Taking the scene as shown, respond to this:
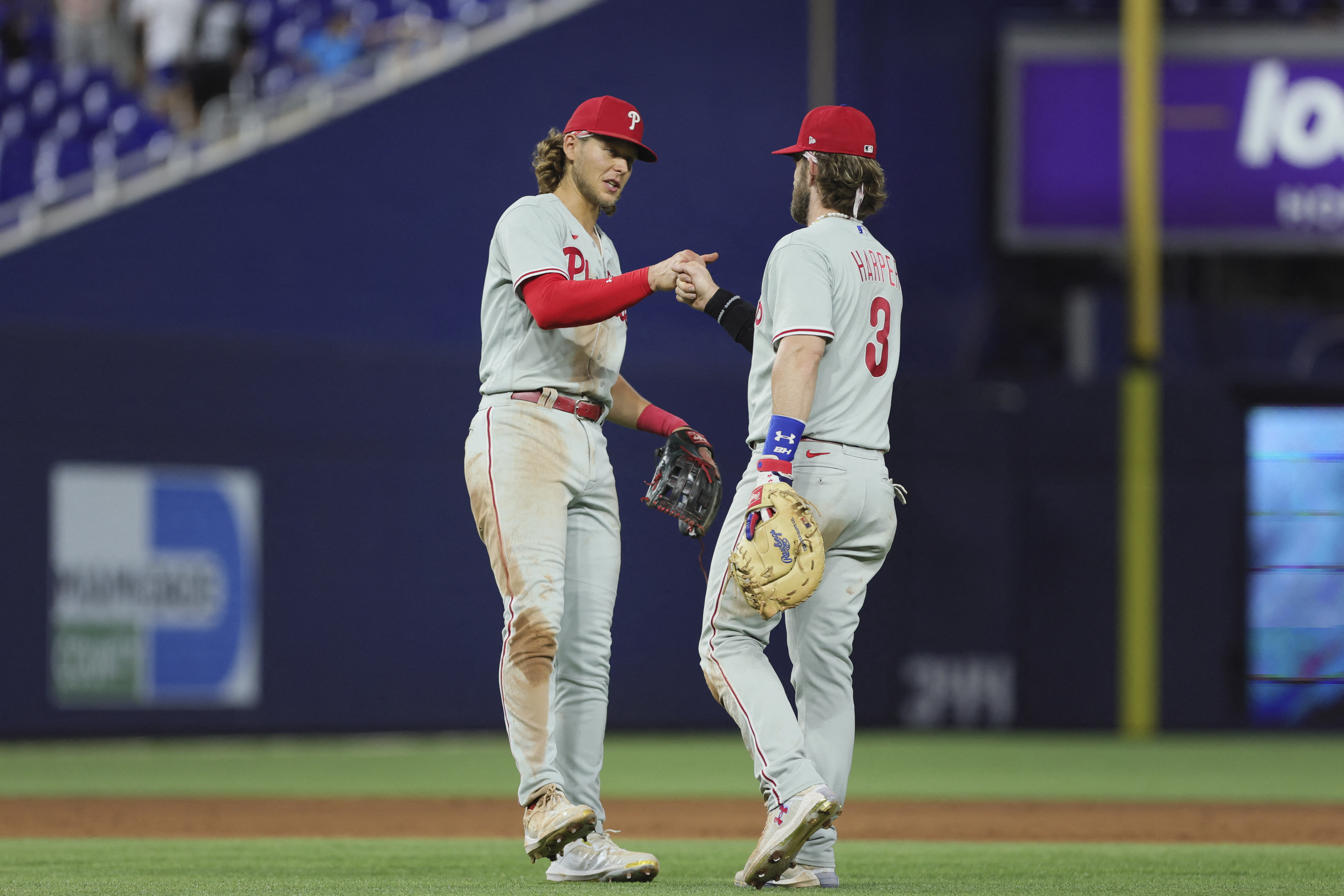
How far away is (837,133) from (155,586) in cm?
711

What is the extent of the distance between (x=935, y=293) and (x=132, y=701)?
611 centimetres

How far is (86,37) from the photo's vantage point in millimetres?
13898

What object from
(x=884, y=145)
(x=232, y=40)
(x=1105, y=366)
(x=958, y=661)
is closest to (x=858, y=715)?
(x=958, y=661)

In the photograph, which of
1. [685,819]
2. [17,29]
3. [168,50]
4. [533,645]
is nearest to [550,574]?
[533,645]

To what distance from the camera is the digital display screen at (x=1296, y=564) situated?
466 inches

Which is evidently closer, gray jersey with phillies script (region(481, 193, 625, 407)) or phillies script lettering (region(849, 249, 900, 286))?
phillies script lettering (region(849, 249, 900, 286))

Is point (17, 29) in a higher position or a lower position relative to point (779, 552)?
higher

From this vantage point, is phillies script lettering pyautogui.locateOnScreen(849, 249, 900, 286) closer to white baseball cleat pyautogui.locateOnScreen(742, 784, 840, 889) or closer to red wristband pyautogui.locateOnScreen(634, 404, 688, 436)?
red wristband pyautogui.locateOnScreen(634, 404, 688, 436)

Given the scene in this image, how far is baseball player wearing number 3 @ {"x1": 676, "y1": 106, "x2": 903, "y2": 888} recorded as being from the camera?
4453 millimetres

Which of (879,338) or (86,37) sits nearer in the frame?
(879,338)

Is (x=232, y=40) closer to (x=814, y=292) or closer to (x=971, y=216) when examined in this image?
(x=971, y=216)

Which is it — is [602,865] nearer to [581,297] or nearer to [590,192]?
[581,297]

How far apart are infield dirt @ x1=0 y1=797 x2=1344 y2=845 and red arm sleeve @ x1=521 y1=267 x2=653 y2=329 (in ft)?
8.30

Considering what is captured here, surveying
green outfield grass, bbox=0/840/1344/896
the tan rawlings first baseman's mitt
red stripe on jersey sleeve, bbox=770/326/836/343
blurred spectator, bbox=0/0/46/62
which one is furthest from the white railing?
the tan rawlings first baseman's mitt
